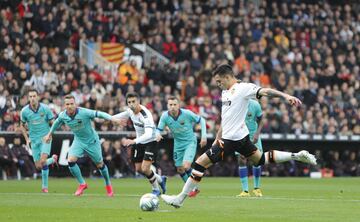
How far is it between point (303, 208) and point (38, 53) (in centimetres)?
2026

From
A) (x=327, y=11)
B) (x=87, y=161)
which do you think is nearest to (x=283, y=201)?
(x=87, y=161)

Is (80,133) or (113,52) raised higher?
(113,52)

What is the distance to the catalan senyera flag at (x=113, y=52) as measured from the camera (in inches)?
1532

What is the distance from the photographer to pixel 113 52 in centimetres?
3906

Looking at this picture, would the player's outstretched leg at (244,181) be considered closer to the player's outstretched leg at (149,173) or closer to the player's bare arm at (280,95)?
the player's outstretched leg at (149,173)

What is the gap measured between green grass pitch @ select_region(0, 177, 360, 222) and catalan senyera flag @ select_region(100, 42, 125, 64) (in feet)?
48.9

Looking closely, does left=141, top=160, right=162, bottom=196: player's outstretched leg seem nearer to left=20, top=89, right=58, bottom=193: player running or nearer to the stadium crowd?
left=20, top=89, right=58, bottom=193: player running

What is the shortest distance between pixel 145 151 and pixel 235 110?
518 cm

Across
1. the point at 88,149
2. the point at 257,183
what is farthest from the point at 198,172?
the point at 88,149

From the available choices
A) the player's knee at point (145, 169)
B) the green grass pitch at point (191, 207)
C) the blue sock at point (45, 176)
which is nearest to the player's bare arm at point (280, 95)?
the green grass pitch at point (191, 207)

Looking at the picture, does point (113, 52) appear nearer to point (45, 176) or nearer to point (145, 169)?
point (45, 176)

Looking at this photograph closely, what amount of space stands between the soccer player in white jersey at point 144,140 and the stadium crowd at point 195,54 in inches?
451

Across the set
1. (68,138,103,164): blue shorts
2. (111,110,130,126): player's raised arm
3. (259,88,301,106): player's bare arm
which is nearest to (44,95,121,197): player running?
(68,138,103,164): blue shorts

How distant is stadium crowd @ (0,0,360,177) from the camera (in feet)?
114
